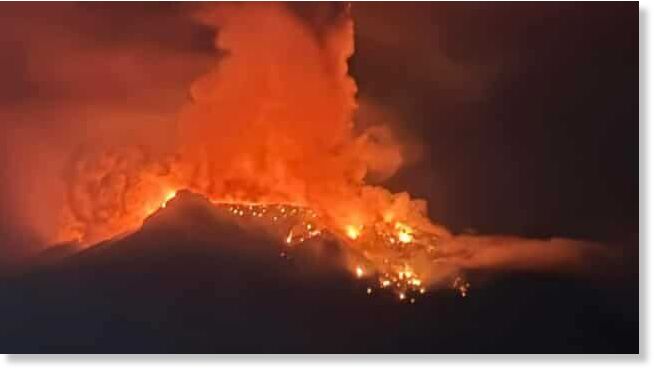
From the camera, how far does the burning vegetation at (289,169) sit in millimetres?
1444

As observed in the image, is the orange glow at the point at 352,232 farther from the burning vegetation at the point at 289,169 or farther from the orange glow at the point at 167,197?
the orange glow at the point at 167,197

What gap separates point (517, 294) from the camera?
145 cm

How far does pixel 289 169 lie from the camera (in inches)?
57.2

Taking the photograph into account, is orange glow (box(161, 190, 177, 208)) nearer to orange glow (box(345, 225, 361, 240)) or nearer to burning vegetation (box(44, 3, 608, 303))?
burning vegetation (box(44, 3, 608, 303))

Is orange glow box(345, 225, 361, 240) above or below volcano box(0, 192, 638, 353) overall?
above

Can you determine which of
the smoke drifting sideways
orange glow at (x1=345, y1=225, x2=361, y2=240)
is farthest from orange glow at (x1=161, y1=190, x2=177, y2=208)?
orange glow at (x1=345, y1=225, x2=361, y2=240)

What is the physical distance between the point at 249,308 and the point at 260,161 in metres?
0.29

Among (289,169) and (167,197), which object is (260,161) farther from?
(167,197)

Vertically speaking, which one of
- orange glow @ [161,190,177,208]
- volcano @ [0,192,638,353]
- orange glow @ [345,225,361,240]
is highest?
orange glow @ [161,190,177,208]

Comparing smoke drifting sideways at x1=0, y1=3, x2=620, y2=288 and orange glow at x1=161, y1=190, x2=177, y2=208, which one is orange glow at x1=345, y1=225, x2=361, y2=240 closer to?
smoke drifting sideways at x1=0, y1=3, x2=620, y2=288

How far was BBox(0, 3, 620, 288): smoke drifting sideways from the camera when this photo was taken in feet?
4.75

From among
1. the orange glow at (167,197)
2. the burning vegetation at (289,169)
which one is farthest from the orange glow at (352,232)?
the orange glow at (167,197)

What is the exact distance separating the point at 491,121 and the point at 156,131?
66cm
